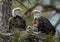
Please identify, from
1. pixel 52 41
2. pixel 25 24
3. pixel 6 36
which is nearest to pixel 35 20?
pixel 25 24

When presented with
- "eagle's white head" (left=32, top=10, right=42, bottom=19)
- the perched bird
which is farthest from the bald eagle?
the perched bird

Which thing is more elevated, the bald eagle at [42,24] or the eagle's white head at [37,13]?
the eagle's white head at [37,13]

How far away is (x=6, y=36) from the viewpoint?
1.29 meters

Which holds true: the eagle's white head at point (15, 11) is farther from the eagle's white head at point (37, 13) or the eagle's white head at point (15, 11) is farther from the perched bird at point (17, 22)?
the eagle's white head at point (37, 13)

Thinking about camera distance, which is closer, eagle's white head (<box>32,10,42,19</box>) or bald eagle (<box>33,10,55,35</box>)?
bald eagle (<box>33,10,55,35</box>)

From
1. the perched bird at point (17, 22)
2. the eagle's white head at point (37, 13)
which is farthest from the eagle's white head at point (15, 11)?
the eagle's white head at point (37, 13)

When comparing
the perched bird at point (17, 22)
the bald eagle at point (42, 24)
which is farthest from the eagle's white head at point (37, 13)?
the perched bird at point (17, 22)

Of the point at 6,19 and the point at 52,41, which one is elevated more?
the point at 6,19

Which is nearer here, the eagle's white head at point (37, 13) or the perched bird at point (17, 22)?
the perched bird at point (17, 22)

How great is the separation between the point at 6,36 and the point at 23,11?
0.57 m

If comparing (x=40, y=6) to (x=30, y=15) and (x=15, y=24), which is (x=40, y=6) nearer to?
(x=30, y=15)

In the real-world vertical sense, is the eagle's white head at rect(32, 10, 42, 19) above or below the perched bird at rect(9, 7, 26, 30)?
above

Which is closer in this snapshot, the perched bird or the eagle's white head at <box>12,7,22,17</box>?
the perched bird

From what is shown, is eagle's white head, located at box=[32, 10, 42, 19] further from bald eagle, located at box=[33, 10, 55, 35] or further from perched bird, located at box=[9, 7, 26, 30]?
perched bird, located at box=[9, 7, 26, 30]
